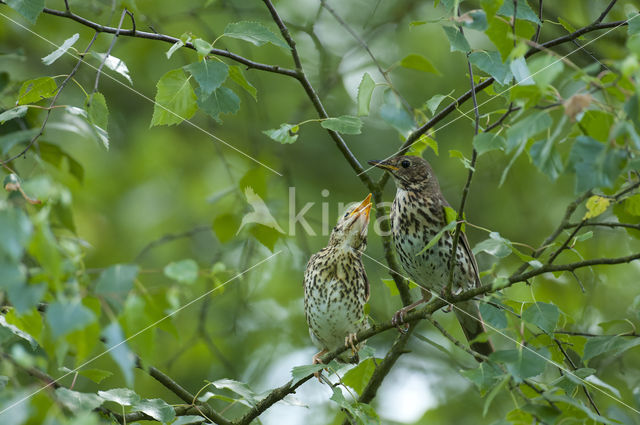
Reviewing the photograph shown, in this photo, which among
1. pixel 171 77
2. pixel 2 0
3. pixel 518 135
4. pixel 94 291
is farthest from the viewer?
pixel 171 77

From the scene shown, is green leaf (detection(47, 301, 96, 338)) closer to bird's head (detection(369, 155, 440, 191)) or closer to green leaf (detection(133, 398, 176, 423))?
green leaf (detection(133, 398, 176, 423))

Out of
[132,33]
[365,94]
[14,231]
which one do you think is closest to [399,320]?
[365,94]

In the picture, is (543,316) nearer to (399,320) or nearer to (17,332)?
(399,320)

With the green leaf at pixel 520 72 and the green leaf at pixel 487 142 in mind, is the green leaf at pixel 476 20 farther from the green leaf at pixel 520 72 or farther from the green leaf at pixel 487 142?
the green leaf at pixel 487 142

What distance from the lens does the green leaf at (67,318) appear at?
1.85 m

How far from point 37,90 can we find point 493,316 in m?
2.25

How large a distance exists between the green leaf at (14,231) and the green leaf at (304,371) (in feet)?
6.02

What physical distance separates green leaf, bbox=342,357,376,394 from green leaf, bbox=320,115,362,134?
1603mm

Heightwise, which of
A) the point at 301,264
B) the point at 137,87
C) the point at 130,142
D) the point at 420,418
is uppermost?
the point at 137,87

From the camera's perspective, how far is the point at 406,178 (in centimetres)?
482

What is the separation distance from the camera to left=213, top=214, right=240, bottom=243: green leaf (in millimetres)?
4680

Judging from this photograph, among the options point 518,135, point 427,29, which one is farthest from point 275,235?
point 427,29

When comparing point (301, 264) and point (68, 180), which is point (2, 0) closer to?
point (68, 180)

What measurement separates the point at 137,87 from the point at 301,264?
3011 millimetres
